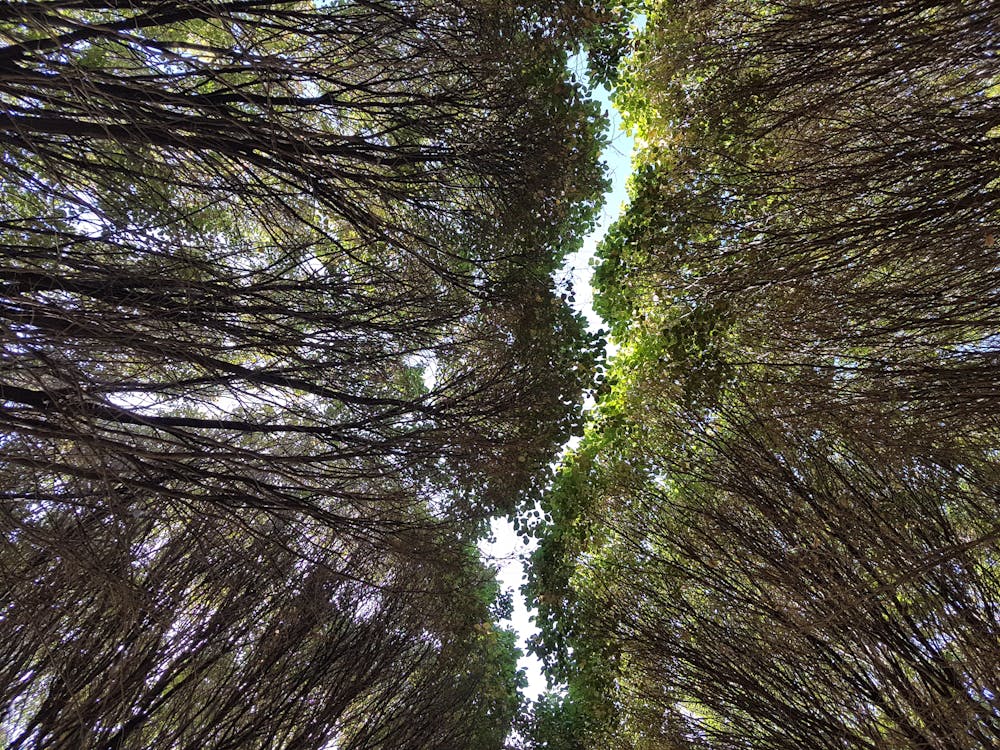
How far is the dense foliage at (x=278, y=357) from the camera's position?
101 inches

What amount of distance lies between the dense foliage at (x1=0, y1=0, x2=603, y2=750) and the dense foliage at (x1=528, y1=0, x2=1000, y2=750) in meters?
0.71

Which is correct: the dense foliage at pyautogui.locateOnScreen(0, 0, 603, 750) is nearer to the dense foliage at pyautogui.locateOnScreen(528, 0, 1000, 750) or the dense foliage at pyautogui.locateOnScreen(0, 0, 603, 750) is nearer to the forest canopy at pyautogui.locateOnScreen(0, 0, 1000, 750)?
the forest canopy at pyautogui.locateOnScreen(0, 0, 1000, 750)

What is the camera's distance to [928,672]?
3375 mm

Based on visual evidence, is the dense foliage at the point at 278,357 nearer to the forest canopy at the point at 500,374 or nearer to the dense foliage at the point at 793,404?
the forest canopy at the point at 500,374

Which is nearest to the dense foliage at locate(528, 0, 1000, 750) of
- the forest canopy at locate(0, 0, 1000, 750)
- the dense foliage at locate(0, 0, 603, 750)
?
the forest canopy at locate(0, 0, 1000, 750)

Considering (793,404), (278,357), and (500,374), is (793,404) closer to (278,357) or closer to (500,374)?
(500,374)

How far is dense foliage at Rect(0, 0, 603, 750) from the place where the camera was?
258 cm

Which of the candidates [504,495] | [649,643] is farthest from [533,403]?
[649,643]

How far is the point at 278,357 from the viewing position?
343cm

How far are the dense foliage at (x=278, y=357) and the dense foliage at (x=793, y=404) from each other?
71cm

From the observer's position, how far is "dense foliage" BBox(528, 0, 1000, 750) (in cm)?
261

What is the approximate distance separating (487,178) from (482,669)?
4.55m

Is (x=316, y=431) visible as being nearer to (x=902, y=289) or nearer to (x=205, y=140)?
(x=205, y=140)

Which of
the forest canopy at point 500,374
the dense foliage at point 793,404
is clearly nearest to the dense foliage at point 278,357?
the forest canopy at point 500,374
